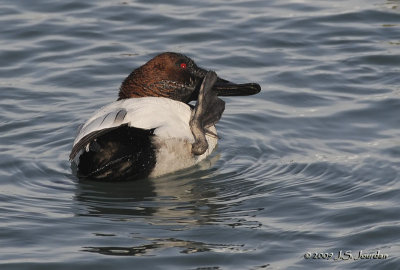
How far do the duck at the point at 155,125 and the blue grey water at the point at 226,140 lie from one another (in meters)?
0.16

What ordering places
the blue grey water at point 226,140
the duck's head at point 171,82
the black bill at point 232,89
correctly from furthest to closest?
the black bill at point 232,89 < the duck's head at point 171,82 < the blue grey water at point 226,140

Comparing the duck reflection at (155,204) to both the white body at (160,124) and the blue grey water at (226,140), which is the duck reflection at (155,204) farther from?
the white body at (160,124)

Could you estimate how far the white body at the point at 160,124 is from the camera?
27.2 feet

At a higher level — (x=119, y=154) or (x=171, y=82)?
(x=171, y=82)

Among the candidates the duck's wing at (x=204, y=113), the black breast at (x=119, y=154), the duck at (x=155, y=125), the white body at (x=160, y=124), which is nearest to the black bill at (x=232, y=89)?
the duck at (x=155, y=125)

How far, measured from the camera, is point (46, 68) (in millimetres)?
11461

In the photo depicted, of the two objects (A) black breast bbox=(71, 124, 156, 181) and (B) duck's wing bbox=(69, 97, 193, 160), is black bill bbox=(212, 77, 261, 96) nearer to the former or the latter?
(B) duck's wing bbox=(69, 97, 193, 160)

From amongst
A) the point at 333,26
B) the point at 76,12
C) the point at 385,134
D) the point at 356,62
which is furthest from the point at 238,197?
the point at 76,12

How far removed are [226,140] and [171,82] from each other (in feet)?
2.55

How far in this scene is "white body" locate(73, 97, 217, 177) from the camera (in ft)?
27.2

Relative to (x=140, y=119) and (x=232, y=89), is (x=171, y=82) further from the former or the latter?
(x=140, y=119)

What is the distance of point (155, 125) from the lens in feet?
27.5

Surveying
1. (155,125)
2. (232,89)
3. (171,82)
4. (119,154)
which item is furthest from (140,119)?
(232,89)

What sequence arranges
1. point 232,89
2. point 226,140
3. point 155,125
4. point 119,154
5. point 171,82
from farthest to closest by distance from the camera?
1. point 226,140
2. point 232,89
3. point 171,82
4. point 155,125
5. point 119,154
